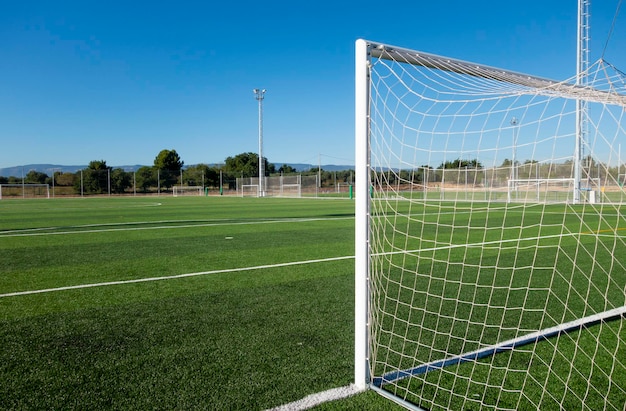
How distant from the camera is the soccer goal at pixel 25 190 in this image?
40750 millimetres

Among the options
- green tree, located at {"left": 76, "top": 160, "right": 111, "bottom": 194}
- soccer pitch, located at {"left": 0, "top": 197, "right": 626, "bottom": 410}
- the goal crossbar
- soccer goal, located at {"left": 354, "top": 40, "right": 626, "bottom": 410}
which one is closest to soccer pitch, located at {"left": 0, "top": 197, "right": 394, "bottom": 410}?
soccer pitch, located at {"left": 0, "top": 197, "right": 626, "bottom": 410}

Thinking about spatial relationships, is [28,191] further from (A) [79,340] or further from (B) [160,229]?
(A) [79,340]

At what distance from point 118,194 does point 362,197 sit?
46125 millimetres

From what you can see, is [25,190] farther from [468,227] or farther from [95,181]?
[468,227]

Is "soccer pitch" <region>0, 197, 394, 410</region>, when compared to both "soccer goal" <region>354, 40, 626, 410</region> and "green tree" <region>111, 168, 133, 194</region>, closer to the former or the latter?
"soccer goal" <region>354, 40, 626, 410</region>

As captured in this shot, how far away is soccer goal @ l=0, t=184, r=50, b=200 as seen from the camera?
134ft

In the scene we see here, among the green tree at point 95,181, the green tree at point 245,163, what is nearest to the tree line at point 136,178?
the green tree at point 95,181

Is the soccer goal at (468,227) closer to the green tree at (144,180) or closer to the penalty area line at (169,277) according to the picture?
the penalty area line at (169,277)

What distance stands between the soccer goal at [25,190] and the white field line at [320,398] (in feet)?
149

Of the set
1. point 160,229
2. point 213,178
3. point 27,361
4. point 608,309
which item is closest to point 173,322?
point 27,361

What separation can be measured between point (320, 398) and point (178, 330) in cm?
170

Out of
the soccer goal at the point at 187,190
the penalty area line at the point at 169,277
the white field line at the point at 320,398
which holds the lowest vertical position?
the white field line at the point at 320,398

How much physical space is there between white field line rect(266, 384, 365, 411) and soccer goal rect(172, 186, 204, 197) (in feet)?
156

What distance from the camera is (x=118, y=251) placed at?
823cm
